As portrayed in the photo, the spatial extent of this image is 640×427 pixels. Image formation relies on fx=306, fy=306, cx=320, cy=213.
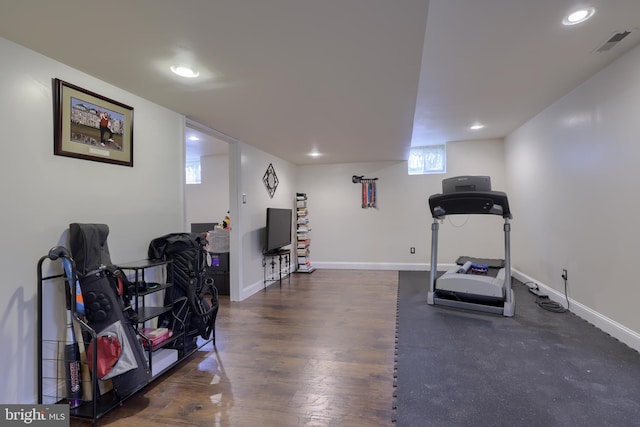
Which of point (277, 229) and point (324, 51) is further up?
point (324, 51)

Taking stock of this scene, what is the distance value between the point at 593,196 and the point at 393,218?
136 inches

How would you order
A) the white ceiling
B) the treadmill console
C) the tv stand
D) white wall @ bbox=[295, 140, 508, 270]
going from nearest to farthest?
the white ceiling → the treadmill console → the tv stand → white wall @ bbox=[295, 140, 508, 270]

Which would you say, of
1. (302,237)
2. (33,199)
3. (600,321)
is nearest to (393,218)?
(302,237)

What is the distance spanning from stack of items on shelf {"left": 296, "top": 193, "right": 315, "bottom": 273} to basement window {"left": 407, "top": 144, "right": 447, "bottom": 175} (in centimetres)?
231

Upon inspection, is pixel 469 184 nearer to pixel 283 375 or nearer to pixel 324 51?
pixel 324 51

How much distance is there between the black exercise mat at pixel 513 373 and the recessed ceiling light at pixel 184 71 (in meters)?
2.61

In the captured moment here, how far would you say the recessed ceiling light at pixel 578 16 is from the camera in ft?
6.59

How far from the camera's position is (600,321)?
2.99 meters

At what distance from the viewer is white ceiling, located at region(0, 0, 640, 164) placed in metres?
1.55

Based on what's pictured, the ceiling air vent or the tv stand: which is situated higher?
the ceiling air vent

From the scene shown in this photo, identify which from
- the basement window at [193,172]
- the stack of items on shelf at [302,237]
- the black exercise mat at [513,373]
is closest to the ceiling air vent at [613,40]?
the black exercise mat at [513,373]

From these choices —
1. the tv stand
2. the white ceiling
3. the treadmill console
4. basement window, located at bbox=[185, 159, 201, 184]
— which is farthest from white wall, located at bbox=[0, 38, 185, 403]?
basement window, located at bbox=[185, 159, 201, 184]

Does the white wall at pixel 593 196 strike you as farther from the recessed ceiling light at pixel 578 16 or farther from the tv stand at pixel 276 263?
the tv stand at pixel 276 263

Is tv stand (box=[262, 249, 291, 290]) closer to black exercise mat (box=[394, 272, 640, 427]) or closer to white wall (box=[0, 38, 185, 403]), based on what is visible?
black exercise mat (box=[394, 272, 640, 427])
